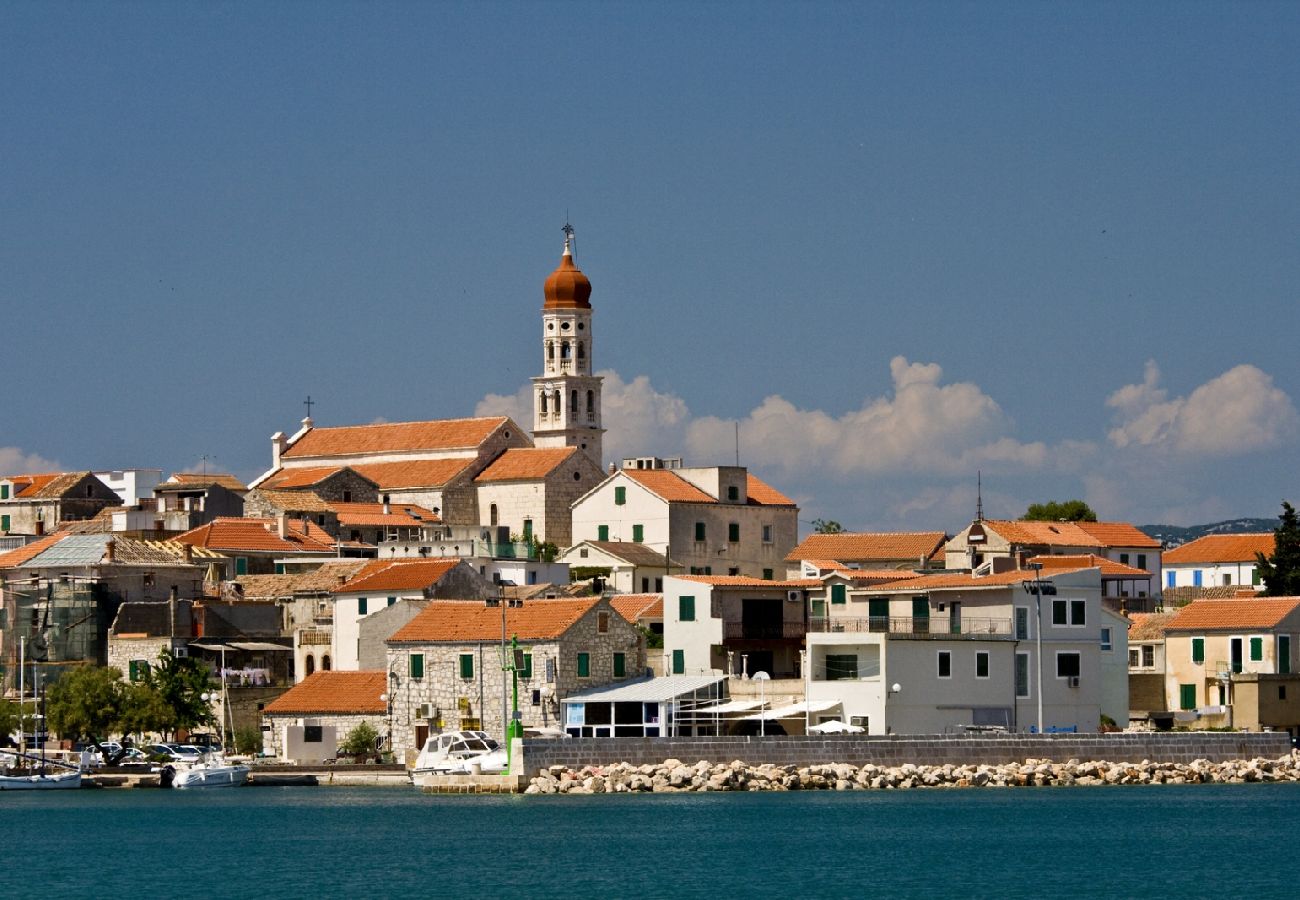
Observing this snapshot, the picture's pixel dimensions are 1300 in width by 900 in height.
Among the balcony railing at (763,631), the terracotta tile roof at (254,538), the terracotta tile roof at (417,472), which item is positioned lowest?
the balcony railing at (763,631)

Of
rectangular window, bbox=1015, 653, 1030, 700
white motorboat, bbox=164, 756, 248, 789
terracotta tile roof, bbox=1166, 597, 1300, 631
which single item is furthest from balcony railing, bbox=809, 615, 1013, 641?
white motorboat, bbox=164, 756, 248, 789

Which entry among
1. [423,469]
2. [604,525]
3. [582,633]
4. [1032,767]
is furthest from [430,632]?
[423,469]

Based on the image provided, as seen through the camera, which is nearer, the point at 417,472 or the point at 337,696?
the point at 337,696

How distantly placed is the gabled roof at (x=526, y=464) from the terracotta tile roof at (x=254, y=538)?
46.1ft

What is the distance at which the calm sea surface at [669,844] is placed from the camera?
51812 millimetres

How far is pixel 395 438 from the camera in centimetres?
12531

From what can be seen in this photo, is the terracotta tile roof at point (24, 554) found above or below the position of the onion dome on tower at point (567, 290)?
below

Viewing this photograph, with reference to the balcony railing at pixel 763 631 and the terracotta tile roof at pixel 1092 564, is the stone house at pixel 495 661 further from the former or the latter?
the terracotta tile roof at pixel 1092 564

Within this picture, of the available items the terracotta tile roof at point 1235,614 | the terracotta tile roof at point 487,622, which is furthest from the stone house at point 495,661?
the terracotta tile roof at point 1235,614

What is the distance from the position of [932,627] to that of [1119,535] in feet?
133

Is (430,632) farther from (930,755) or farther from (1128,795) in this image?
(1128,795)

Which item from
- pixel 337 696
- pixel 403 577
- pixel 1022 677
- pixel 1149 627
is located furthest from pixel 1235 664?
pixel 337 696

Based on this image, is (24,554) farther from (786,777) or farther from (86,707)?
(786,777)

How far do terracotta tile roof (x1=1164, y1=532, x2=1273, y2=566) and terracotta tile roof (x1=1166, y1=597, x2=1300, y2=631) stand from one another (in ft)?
120
